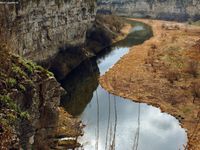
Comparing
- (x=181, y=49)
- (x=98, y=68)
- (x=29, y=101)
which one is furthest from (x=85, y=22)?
(x=29, y=101)

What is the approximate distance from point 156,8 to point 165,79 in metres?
60.0

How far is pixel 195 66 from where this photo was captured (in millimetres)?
36594

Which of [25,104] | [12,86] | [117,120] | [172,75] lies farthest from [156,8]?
[12,86]

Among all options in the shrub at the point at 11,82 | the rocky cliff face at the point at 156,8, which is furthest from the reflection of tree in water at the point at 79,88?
the rocky cliff face at the point at 156,8

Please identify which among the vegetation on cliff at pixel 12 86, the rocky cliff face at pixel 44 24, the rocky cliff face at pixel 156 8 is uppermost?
the vegetation on cliff at pixel 12 86

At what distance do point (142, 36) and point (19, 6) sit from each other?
34731 millimetres

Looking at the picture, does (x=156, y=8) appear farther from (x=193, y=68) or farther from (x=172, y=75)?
(x=172, y=75)

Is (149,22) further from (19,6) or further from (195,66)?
(19,6)

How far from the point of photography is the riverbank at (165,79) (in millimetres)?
27797

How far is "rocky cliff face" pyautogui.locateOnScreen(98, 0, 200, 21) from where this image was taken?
88.8 m

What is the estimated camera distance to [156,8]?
92.9 m

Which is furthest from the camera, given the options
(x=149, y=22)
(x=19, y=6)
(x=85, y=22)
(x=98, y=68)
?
(x=149, y=22)

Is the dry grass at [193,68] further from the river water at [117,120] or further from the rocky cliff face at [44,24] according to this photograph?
the rocky cliff face at [44,24]

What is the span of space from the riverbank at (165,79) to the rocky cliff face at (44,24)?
16.8ft
